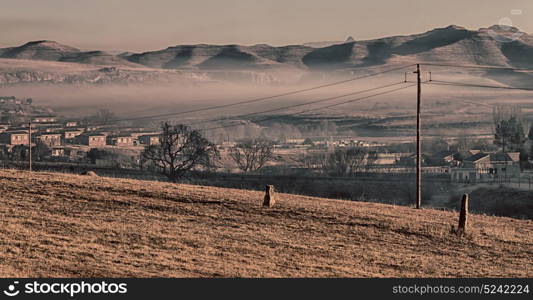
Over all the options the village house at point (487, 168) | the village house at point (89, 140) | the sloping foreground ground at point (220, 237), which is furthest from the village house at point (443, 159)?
the sloping foreground ground at point (220, 237)

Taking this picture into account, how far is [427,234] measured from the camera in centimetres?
3256

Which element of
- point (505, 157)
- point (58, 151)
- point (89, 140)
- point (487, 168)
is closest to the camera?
point (487, 168)

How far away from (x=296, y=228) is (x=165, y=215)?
5651 millimetres

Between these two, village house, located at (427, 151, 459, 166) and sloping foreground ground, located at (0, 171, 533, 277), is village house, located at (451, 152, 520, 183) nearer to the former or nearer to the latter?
village house, located at (427, 151, 459, 166)

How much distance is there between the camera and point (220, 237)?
29078 mm

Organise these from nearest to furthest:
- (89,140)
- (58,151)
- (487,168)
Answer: (487,168)
(58,151)
(89,140)

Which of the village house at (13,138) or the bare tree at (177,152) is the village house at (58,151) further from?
the bare tree at (177,152)

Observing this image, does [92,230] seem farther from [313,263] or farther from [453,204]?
[453,204]

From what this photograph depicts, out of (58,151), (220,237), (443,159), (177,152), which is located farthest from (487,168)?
(220,237)

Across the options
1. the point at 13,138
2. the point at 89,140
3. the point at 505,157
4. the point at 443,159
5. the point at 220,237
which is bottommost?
the point at 443,159

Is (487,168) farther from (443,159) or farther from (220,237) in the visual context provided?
(220,237)

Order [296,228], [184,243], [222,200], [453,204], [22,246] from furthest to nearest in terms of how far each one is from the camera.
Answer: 1. [453,204]
2. [222,200]
3. [296,228]
4. [184,243]
5. [22,246]

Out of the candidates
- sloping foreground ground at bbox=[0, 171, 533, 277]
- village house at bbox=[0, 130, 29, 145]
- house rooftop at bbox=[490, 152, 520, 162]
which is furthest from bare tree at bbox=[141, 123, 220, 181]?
village house at bbox=[0, 130, 29, 145]

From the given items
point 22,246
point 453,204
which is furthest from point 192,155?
point 22,246
